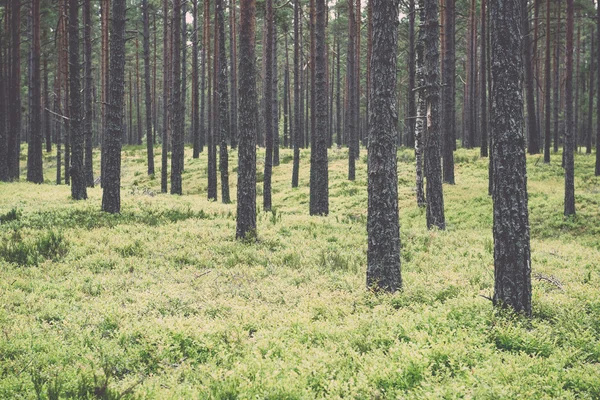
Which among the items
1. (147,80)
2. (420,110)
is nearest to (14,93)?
(147,80)

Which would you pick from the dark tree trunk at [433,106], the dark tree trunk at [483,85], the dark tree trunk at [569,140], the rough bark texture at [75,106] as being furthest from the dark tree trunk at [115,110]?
the dark tree trunk at [483,85]

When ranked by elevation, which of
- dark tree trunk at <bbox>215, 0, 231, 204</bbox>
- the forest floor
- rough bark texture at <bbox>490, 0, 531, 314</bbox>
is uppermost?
dark tree trunk at <bbox>215, 0, 231, 204</bbox>

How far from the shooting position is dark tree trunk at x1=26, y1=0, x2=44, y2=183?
77.8 feet

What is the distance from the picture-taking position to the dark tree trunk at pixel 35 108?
23719 mm

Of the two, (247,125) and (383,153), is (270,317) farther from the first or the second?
(247,125)

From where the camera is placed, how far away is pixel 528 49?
26.5m

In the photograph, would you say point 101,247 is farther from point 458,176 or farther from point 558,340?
point 458,176

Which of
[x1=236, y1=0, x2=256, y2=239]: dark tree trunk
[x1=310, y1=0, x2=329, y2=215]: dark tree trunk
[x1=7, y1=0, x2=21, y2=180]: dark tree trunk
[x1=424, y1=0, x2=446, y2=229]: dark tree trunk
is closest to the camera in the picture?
[x1=236, y1=0, x2=256, y2=239]: dark tree trunk

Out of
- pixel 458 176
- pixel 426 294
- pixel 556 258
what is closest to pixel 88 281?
pixel 426 294

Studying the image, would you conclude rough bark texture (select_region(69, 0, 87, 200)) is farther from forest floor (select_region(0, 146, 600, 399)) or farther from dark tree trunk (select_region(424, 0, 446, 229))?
dark tree trunk (select_region(424, 0, 446, 229))

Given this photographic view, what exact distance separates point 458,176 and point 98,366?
22515 millimetres

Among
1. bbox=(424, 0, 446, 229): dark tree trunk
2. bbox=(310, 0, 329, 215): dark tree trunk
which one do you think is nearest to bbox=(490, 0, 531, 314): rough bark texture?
bbox=(424, 0, 446, 229): dark tree trunk

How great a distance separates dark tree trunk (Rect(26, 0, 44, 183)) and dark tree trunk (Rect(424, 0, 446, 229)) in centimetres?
2048

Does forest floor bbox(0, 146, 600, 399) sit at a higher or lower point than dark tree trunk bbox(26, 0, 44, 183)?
lower
